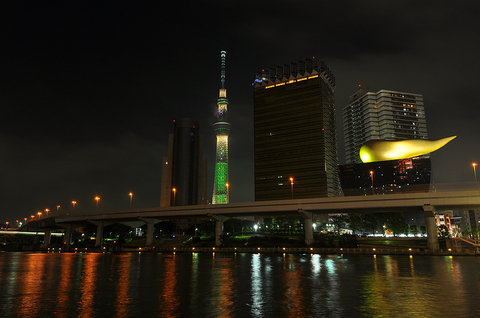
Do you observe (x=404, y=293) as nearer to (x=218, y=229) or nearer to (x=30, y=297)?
(x=30, y=297)

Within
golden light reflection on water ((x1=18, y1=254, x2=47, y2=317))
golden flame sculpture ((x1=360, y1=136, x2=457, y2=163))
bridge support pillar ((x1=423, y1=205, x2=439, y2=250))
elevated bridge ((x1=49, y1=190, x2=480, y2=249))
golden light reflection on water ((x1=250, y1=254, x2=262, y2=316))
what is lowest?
golden light reflection on water ((x1=18, y1=254, x2=47, y2=317))

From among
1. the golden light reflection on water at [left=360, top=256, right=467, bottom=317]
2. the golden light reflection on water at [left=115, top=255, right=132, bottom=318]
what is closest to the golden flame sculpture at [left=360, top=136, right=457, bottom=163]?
the golden light reflection on water at [left=360, top=256, right=467, bottom=317]

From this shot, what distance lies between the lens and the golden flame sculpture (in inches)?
2994

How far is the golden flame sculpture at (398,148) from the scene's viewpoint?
76050mm

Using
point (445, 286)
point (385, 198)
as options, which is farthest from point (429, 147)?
point (445, 286)

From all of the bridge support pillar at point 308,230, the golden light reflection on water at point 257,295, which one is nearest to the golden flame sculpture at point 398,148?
the bridge support pillar at point 308,230

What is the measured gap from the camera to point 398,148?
78.5 meters

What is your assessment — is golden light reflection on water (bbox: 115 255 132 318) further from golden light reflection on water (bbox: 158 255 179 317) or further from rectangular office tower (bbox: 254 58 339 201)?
rectangular office tower (bbox: 254 58 339 201)

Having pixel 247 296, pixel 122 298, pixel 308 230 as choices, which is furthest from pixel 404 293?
pixel 308 230

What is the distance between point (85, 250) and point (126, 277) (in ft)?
225

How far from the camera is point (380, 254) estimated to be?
2306 inches

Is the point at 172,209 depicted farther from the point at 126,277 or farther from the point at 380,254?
the point at 126,277

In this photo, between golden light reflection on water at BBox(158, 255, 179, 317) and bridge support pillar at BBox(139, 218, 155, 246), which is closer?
golden light reflection on water at BBox(158, 255, 179, 317)

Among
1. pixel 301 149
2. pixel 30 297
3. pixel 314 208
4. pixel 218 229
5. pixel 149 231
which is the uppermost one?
pixel 301 149
